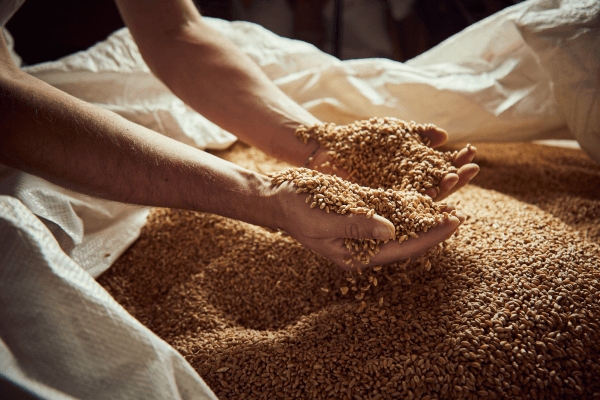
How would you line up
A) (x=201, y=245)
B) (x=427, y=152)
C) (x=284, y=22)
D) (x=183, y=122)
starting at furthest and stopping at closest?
1. (x=284, y=22)
2. (x=183, y=122)
3. (x=201, y=245)
4. (x=427, y=152)

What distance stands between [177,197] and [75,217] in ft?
1.49

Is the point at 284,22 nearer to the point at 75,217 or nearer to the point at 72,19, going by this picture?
the point at 72,19

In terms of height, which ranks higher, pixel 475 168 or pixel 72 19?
pixel 72 19

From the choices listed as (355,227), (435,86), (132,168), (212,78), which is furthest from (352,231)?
(435,86)

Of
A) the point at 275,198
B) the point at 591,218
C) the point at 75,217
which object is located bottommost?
the point at 591,218

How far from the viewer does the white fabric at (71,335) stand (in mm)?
753

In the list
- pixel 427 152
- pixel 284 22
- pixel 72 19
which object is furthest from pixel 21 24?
pixel 427 152

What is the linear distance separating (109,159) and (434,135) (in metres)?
1.03

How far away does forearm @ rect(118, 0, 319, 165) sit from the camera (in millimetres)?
1374

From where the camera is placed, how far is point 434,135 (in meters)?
1.21

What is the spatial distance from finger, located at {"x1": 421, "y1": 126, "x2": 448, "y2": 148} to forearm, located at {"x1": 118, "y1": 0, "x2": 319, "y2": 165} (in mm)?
428

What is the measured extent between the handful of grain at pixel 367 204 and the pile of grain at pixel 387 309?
175 mm

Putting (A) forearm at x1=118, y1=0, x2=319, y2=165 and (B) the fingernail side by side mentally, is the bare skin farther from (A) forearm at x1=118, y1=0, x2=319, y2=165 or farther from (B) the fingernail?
(A) forearm at x1=118, y1=0, x2=319, y2=165

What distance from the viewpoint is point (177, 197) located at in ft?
3.27
